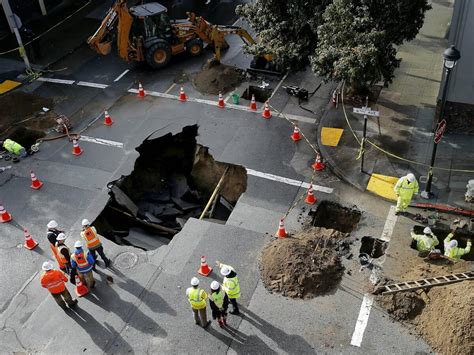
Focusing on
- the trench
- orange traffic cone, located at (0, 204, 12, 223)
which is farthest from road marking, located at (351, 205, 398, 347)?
orange traffic cone, located at (0, 204, 12, 223)

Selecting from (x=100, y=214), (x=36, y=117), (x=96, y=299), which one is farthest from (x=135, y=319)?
(x=36, y=117)

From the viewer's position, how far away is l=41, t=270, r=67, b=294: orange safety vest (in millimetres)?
11734

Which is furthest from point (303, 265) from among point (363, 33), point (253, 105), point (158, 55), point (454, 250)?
point (158, 55)

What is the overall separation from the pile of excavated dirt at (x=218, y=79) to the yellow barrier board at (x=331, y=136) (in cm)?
450

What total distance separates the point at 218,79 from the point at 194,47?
2.69 metres

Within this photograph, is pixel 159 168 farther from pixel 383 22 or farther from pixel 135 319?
pixel 383 22

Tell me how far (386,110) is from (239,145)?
5432 mm

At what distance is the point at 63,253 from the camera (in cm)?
1269

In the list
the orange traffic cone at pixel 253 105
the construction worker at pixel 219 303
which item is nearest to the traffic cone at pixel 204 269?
the construction worker at pixel 219 303

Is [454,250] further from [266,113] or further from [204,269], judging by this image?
[266,113]

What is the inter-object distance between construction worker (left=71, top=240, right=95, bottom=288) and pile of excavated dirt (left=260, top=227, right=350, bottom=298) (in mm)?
4181

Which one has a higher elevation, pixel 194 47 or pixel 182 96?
pixel 194 47

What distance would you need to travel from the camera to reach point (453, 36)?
16203 mm

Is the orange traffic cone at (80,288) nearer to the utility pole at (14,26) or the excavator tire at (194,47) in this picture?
the excavator tire at (194,47)
